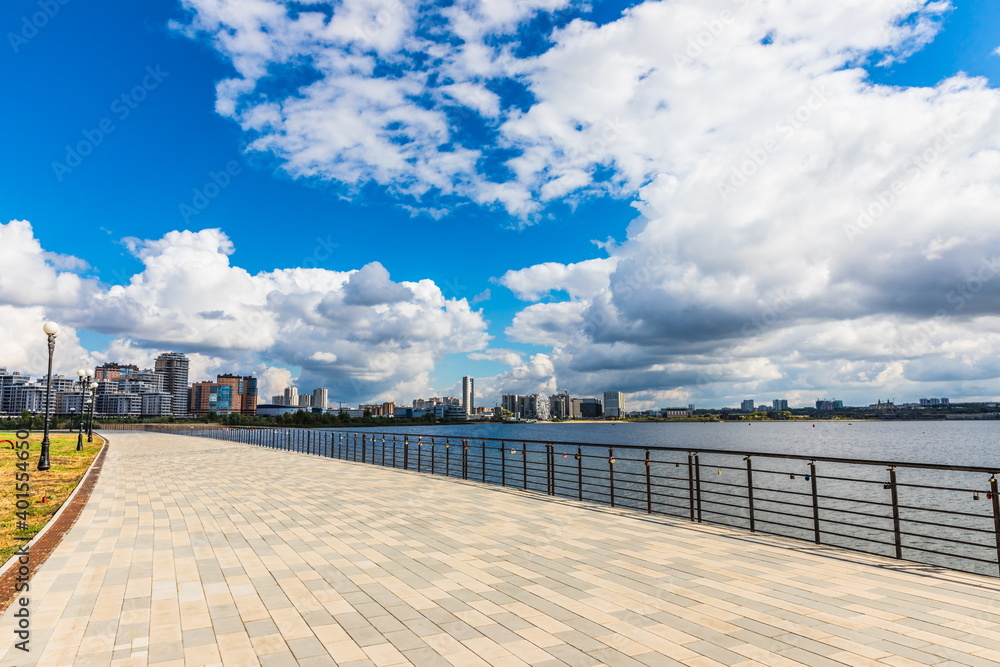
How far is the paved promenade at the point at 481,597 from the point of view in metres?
4.36

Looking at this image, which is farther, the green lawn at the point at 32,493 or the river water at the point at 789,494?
the green lawn at the point at 32,493

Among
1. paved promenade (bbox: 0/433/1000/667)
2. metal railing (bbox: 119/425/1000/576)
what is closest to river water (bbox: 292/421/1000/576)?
metal railing (bbox: 119/425/1000/576)

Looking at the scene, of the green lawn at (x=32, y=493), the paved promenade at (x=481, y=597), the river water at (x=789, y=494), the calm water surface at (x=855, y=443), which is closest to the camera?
the paved promenade at (x=481, y=597)

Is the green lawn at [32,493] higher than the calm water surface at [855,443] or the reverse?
higher

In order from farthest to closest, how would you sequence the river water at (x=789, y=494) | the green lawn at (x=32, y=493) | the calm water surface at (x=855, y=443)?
the calm water surface at (x=855, y=443)
the green lawn at (x=32, y=493)
the river water at (x=789, y=494)

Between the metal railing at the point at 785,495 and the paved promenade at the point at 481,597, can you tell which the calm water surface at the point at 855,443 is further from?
the paved promenade at the point at 481,597

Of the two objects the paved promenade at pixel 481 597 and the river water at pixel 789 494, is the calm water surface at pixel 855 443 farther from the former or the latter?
the paved promenade at pixel 481 597

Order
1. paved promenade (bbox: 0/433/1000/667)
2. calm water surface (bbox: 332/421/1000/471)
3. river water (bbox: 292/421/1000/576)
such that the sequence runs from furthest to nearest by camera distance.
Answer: calm water surface (bbox: 332/421/1000/471)
river water (bbox: 292/421/1000/576)
paved promenade (bbox: 0/433/1000/667)

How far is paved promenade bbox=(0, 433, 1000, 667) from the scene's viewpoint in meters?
4.36

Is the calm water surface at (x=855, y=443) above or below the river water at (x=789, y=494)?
below

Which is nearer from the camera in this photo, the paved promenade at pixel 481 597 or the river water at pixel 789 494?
the paved promenade at pixel 481 597

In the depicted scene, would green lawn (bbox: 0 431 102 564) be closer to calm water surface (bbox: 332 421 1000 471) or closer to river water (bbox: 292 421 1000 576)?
river water (bbox: 292 421 1000 576)

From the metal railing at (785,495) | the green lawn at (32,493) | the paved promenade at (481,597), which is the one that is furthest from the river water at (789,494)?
the green lawn at (32,493)

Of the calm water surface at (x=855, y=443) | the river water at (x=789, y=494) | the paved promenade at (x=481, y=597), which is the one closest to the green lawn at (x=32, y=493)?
the paved promenade at (x=481, y=597)
